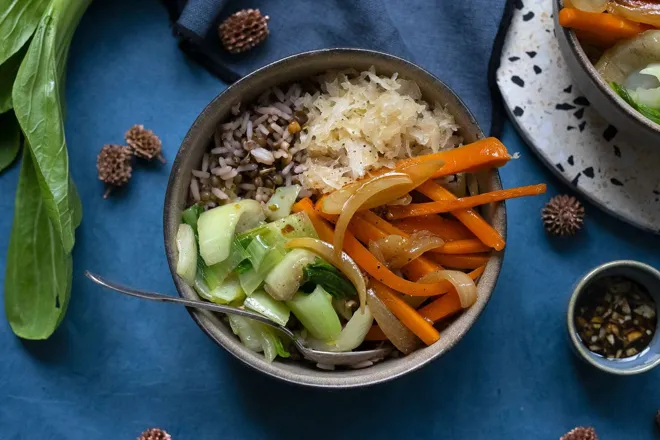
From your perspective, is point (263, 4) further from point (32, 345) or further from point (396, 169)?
point (32, 345)

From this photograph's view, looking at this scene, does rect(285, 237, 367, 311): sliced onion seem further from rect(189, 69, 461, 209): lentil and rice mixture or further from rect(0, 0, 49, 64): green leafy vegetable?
rect(0, 0, 49, 64): green leafy vegetable

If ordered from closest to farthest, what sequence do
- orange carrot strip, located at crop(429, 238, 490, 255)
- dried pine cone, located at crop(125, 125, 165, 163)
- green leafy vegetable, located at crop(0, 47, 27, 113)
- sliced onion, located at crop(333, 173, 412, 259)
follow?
1. sliced onion, located at crop(333, 173, 412, 259)
2. orange carrot strip, located at crop(429, 238, 490, 255)
3. green leafy vegetable, located at crop(0, 47, 27, 113)
4. dried pine cone, located at crop(125, 125, 165, 163)

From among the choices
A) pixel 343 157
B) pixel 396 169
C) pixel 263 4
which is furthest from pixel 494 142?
pixel 263 4

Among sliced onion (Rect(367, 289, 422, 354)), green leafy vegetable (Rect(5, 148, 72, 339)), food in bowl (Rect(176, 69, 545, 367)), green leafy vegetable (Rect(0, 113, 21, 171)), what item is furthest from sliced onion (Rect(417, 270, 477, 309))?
green leafy vegetable (Rect(0, 113, 21, 171))

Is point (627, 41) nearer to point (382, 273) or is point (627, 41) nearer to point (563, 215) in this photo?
point (563, 215)

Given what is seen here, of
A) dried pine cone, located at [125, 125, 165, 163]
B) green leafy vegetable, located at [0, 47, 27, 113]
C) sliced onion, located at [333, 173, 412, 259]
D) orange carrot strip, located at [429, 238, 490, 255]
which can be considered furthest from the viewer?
dried pine cone, located at [125, 125, 165, 163]
